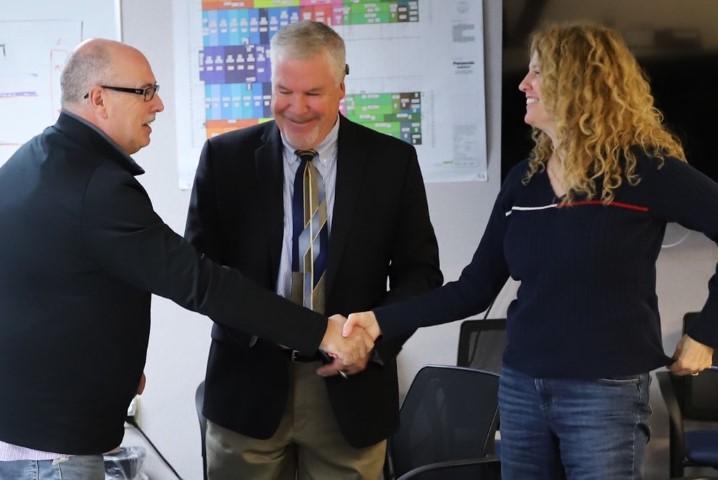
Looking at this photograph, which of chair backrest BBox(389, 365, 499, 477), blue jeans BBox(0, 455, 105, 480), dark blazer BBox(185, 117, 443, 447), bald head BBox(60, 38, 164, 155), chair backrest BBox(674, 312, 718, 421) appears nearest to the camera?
blue jeans BBox(0, 455, 105, 480)

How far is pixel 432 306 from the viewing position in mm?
2504

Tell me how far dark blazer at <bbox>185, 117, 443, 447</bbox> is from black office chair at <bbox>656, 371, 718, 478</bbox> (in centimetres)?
163

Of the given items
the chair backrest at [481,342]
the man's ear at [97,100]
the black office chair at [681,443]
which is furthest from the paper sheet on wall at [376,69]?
the man's ear at [97,100]

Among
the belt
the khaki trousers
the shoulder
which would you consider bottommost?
the khaki trousers

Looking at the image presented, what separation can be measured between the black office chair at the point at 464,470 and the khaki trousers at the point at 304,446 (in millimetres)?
132

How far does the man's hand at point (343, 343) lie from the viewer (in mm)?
2377

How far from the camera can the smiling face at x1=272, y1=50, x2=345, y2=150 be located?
97.7 inches

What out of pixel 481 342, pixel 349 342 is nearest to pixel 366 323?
pixel 349 342

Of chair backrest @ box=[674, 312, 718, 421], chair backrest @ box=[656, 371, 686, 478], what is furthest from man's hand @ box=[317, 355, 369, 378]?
chair backrest @ box=[674, 312, 718, 421]

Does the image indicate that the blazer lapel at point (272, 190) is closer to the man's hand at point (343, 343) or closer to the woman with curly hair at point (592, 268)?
the man's hand at point (343, 343)

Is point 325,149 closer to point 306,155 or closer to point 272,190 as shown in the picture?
point 306,155

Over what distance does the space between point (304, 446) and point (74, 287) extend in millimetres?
778

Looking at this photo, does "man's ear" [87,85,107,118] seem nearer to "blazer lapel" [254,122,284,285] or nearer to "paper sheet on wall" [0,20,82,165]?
"blazer lapel" [254,122,284,285]

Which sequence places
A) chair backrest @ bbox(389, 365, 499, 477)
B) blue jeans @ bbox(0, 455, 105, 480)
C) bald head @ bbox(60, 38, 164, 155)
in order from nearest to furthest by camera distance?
1. blue jeans @ bbox(0, 455, 105, 480)
2. bald head @ bbox(60, 38, 164, 155)
3. chair backrest @ bbox(389, 365, 499, 477)
